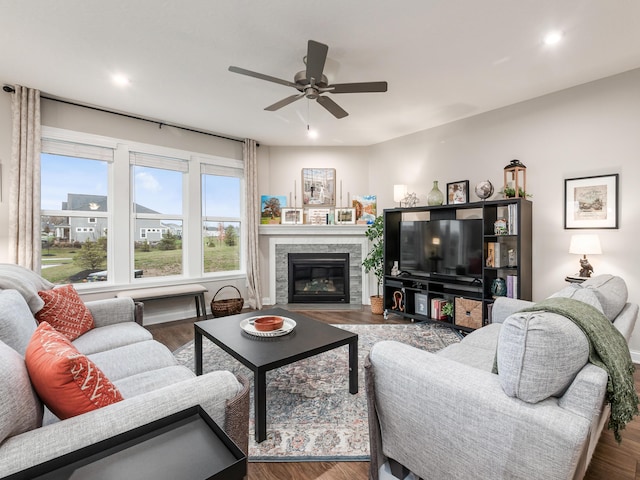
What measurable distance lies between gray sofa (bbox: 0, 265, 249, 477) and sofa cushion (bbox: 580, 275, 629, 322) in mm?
1841

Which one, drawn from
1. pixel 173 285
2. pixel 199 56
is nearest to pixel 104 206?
pixel 173 285

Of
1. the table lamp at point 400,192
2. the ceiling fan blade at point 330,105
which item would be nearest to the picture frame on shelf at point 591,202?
the table lamp at point 400,192

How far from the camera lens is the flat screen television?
142 inches

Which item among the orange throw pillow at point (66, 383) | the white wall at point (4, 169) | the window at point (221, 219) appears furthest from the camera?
the window at point (221, 219)

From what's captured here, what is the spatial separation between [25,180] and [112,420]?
11.3 ft

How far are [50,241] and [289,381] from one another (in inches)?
124

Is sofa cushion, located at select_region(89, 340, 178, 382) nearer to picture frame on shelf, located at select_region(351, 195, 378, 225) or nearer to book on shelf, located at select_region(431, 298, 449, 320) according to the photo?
book on shelf, located at select_region(431, 298, 449, 320)

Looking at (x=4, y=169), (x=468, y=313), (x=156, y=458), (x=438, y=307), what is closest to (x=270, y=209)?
(x=438, y=307)

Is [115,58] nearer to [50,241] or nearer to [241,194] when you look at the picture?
[50,241]

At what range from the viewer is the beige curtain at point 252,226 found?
15.8 ft

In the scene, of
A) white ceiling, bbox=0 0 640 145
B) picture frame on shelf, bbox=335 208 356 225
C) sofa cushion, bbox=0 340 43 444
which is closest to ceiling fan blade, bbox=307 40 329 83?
white ceiling, bbox=0 0 640 145

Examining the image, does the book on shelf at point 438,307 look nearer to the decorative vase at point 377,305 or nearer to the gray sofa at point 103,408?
the decorative vase at point 377,305

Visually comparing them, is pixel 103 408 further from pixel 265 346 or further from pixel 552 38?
pixel 552 38

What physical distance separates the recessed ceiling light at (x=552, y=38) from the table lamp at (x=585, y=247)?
167 centimetres
